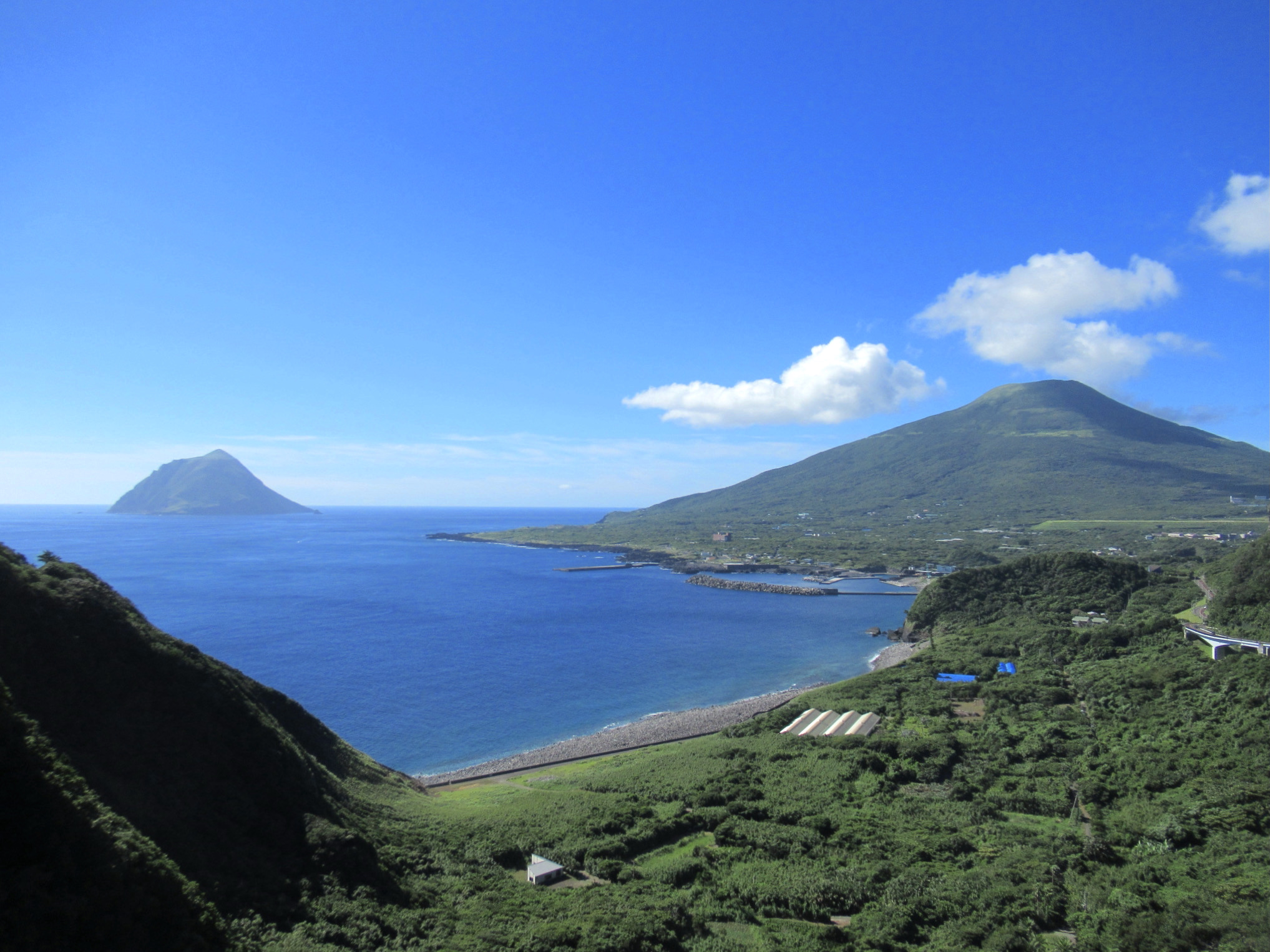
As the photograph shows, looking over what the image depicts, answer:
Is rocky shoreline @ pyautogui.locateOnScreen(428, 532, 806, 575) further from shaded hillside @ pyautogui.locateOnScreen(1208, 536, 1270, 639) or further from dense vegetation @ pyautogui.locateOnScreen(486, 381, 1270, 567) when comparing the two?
shaded hillside @ pyautogui.locateOnScreen(1208, 536, 1270, 639)

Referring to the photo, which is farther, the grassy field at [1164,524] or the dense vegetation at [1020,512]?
the dense vegetation at [1020,512]

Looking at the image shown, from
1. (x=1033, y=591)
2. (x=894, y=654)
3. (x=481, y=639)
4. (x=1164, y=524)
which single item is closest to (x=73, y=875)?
(x=481, y=639)

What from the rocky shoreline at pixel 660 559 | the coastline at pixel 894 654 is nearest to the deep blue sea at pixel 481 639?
the coastline at pixel 894 654

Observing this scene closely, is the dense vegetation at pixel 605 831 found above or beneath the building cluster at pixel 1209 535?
beneath

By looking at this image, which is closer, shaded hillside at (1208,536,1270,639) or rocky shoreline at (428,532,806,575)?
shaded hillside at (1208,536,1270,639)

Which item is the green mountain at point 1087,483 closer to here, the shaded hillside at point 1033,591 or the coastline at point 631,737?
the shaded hillside at point 1033,591

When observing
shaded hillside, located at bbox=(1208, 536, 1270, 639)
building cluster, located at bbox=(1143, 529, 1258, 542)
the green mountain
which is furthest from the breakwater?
the green mountain

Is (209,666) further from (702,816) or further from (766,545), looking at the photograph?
(766,545)
